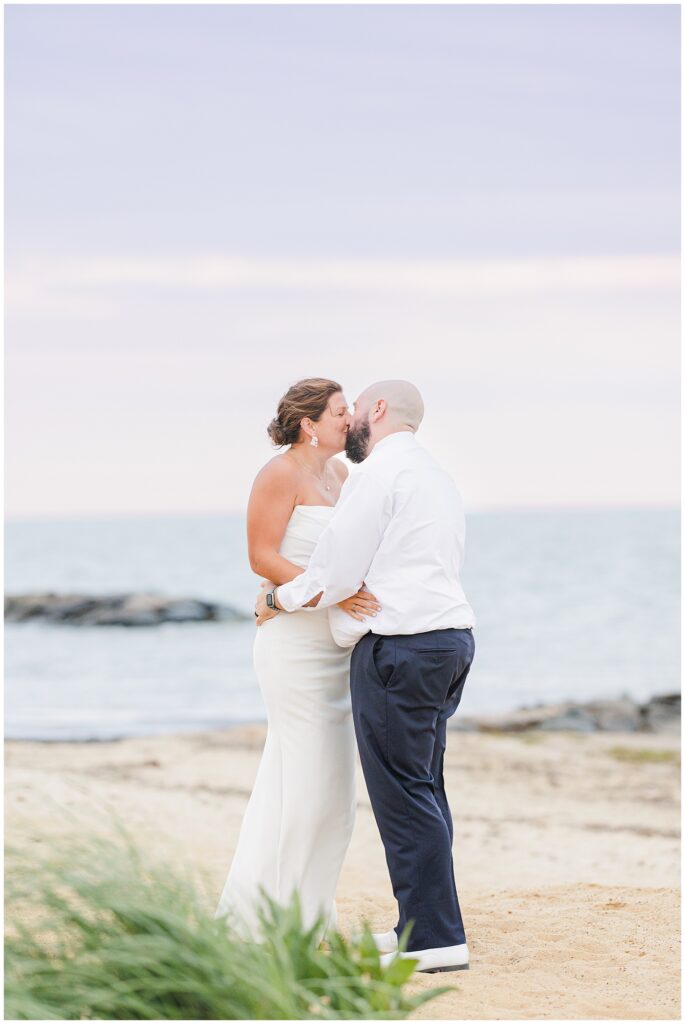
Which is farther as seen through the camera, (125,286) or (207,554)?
(207,554)

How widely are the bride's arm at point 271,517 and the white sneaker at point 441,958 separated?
1.62m

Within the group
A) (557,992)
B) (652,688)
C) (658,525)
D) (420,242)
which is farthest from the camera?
(658,525)

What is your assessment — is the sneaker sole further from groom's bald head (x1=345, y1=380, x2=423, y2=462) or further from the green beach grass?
groom's bald head (x1=345, y1=380, x2=423, y2=462)

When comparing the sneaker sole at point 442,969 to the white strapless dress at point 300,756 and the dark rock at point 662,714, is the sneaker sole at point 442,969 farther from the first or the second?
the dark rock at point 662,714

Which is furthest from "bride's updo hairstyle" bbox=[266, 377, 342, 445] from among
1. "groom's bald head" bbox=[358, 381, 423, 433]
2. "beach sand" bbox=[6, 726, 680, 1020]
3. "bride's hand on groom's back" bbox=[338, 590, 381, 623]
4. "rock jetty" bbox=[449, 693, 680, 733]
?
"rock jetty" bbox=[449, 693, 680, 733]

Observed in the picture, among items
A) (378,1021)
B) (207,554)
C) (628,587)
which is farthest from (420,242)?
(207,554)

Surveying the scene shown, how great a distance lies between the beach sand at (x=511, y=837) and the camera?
14.5ft

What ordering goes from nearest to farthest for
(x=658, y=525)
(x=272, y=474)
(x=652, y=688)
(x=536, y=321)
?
(x=272, y=474)
(x=652, y=688)
(x=536, y=321)
(x=658, y=525)

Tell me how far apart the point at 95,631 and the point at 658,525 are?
49191mm

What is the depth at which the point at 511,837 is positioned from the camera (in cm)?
977

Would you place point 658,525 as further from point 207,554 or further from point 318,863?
point 318,863

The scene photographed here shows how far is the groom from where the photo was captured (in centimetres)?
448

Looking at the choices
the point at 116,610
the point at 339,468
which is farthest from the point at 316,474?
the point at 116,610

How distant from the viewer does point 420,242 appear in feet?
105
